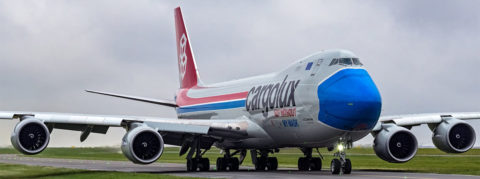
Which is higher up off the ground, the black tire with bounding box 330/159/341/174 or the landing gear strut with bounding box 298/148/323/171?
the landing gear strut with bounding box 298/148/323/171

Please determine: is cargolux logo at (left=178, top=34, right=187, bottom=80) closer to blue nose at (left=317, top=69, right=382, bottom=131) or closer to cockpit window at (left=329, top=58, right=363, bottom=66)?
cockpit window at (left=329, top=58, right=363, bottom=66)

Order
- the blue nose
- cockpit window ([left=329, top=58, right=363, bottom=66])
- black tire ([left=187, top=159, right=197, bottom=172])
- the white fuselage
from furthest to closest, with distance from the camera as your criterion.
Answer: black tire ([left=187, top=159, right=197, bottom=172]) → cockpit window ([left=329, top=58, right=363, bottom=66]) → the white fuselage → the blue nose

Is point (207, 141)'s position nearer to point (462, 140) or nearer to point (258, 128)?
point (258, 128)

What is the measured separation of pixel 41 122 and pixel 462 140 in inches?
641

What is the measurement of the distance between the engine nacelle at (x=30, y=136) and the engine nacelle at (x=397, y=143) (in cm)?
1215

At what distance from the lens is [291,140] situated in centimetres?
2736

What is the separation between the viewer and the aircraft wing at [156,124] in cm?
2584

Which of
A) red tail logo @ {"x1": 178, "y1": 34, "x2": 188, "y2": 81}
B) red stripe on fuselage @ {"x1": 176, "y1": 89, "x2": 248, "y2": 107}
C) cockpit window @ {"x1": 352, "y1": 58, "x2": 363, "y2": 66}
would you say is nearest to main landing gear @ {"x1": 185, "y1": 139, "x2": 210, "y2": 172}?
red stripe on fuselage @ {"x1": 176, "y1": 89, "x2": 248, "y2": 107}

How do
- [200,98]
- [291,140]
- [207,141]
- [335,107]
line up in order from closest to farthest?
1. [335,107]
2. [291,140]
3. [207,141]
4. [200,98]

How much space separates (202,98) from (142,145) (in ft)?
39.2

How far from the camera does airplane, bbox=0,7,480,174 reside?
23.7m

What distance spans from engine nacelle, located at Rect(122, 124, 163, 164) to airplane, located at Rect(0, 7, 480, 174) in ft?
0.12

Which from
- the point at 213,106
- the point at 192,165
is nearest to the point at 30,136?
the point at 192,165

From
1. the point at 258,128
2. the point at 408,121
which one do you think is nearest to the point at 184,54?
the point at 258,128
